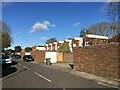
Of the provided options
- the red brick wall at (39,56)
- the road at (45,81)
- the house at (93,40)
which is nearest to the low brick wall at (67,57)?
the red brick wall at (39,56)

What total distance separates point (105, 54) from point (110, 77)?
88.2 inches

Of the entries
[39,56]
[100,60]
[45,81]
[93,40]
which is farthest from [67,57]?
[45,81]

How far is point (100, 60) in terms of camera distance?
21656 mm

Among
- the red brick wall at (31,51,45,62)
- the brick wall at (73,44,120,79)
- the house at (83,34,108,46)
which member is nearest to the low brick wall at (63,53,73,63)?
the red brick wall at (31,51,45,62)

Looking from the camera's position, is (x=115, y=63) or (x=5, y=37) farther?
(x=5, y=37)

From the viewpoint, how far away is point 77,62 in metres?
27.8

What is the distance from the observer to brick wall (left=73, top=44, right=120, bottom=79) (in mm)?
19141

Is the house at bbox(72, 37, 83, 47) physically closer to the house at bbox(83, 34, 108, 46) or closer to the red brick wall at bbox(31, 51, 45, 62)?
the house at bbox(83, 34, 108, 46)

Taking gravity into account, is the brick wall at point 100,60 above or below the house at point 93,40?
below

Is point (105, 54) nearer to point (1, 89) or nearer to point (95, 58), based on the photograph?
point (95, 58)

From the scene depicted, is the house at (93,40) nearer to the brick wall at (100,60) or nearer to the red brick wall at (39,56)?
the red brick wall at (39,56)

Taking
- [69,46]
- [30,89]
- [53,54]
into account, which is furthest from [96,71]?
[69,46]

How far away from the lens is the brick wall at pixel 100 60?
19.1m

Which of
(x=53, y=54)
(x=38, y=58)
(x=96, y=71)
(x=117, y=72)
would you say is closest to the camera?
(x=117, y=72)
